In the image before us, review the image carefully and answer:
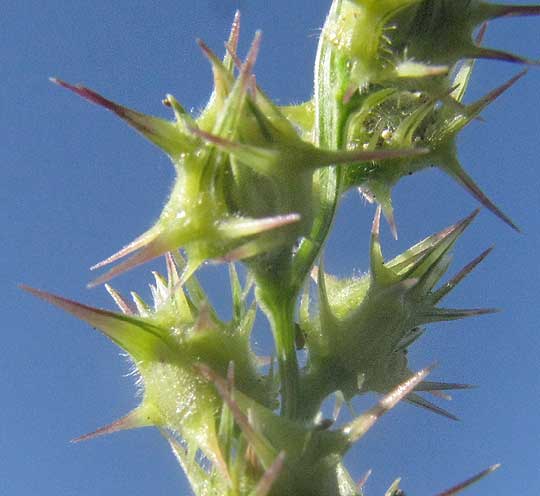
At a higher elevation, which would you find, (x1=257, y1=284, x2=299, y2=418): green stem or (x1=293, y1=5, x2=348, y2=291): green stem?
(x1=293, y1=5, x2=348, y2=291): green stem

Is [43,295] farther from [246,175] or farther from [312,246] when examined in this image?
[312,246]

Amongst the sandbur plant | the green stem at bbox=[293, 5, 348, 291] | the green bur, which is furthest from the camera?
the green bur

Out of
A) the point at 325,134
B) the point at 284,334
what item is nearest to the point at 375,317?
the point at 284,334

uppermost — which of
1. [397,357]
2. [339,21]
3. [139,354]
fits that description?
[339,21]

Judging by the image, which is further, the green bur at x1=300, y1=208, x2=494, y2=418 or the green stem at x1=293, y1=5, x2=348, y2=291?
the green bur at x1=300, y1=208, x2=494, y2=418

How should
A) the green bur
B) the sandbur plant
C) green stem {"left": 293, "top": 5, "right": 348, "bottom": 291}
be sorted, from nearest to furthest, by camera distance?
the sandbur plant, green stem {"left": 293, "top": 5, "right": 348, "bottom": 291}, the green bur

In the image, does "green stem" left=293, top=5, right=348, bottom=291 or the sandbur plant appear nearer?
the sandbur plant

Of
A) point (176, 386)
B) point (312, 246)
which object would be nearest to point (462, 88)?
point (312, 246)

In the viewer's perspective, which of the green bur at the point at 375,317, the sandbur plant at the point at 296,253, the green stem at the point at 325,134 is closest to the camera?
the sandbur plant at the point at 296,253
